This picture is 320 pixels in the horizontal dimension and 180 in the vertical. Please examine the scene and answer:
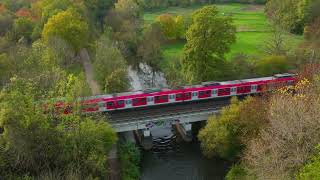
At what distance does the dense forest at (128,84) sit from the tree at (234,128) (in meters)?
0.10

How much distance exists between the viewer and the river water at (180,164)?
135 feet

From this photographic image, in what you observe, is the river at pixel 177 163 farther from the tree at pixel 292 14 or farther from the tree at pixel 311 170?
the tree at pixel 292 14

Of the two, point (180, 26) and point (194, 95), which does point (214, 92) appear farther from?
point (180, 26)

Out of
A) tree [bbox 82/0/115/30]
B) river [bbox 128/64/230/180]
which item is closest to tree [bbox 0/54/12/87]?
river [bbox 128/64/230/180]

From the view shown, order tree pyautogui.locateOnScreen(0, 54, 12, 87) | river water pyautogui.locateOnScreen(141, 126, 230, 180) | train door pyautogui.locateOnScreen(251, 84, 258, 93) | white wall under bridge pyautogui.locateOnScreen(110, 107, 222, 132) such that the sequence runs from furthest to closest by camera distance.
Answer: train door pyautogui.locateOnScreen(251, 84, 258, 93), tree pyautogui.locateOnScreen(0, 54, 12, 87), white wall under bridge pyautogui.locateOnScreen(110, 107, 222, 132), river water pyautogui.locateOnScreen(141, 126, 230, 180)

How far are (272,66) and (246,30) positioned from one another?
37.9m

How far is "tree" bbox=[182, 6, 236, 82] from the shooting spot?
1957 inches

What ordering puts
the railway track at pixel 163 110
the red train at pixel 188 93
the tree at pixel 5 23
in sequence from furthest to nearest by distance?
the tree at pixel 5 23
the railway track at pixel 163 110
the red train at pixel 188 93

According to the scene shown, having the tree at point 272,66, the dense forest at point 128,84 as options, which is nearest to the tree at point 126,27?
the dense forest at point 128,84

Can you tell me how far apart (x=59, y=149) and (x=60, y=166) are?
1380mm

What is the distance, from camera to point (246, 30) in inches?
3622

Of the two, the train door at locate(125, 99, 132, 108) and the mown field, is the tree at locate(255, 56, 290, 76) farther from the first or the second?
Result: the train door at locate(125, 99, 132, 108)

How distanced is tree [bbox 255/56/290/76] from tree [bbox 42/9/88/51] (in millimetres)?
26577

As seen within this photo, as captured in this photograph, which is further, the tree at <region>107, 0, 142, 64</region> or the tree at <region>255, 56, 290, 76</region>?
the tree at <region>107, 0, 142, 64</region>
